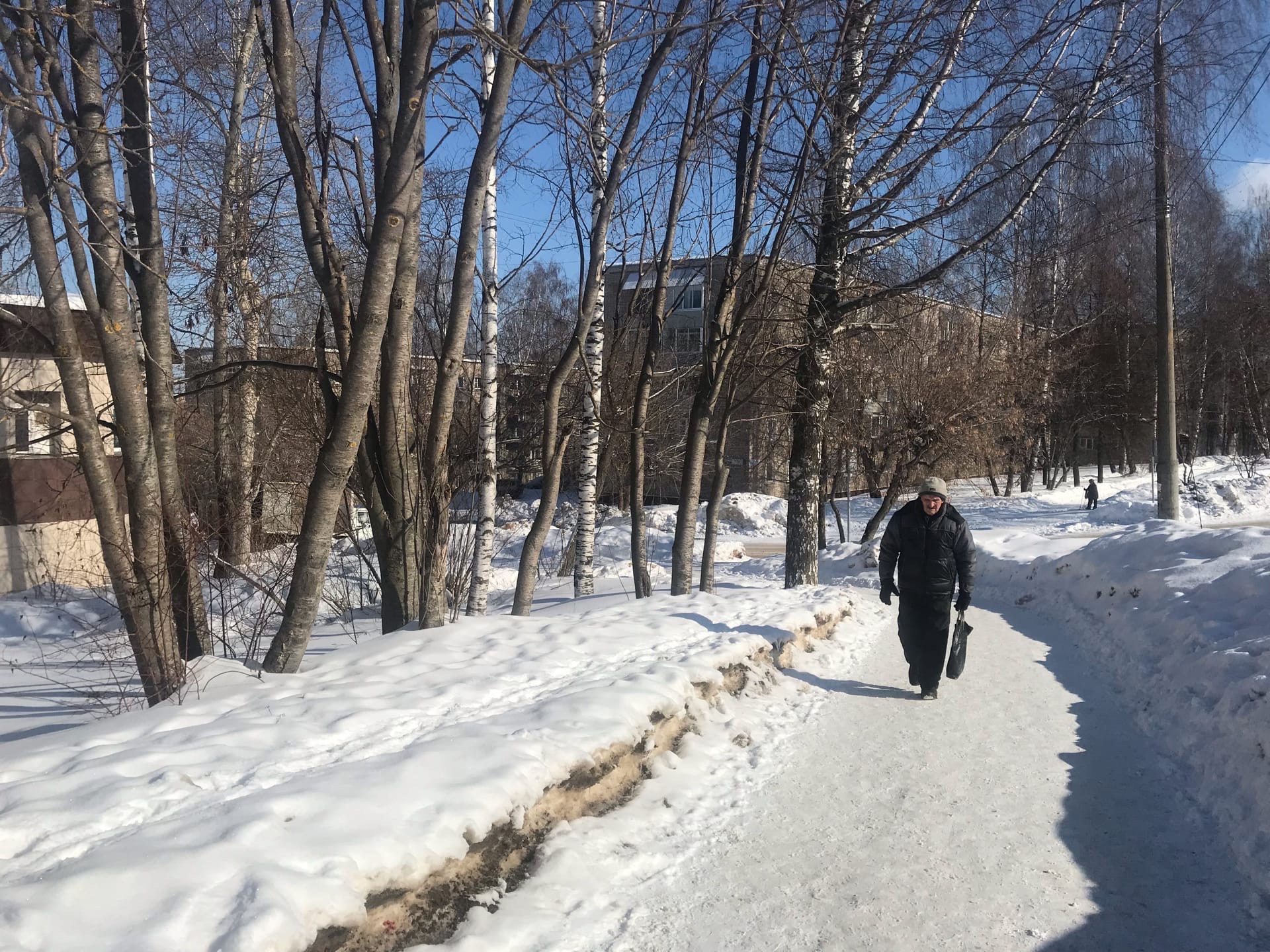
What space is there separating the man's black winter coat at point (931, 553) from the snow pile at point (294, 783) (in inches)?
74.2

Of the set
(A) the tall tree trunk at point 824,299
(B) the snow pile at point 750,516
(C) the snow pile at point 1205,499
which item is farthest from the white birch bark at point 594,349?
(C) the snow pile at point 1205,499

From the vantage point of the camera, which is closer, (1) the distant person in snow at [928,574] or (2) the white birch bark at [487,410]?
(1) the distant person in snow at [928,574]

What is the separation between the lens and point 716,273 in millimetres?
15414

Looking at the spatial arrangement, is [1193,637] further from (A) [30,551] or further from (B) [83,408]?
(A) [30,551]

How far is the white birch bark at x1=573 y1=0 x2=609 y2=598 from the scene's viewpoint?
962 centimetres

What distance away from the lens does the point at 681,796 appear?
4973 millimetres

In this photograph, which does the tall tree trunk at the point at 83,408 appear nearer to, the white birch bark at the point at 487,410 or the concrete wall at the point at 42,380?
the white birch bark at the point at 487,410

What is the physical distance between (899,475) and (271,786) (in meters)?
18.8

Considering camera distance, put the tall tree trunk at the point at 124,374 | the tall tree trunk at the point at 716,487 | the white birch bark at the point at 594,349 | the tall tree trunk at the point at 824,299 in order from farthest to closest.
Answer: the tall tree trunk at the point at 716,487, the tall tree trunk at the point at 824,299, the white birch bark at the point at 594,349, the tall tree trunk at the point at 124,374

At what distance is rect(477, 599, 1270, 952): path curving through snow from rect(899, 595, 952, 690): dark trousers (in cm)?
57

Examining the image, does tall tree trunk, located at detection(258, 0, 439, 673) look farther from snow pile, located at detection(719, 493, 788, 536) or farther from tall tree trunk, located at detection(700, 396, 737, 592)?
snow pile, located at detection(719, 493, 788, 536)

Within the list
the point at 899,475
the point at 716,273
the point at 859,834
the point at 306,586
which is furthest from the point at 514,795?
the point at 899,475

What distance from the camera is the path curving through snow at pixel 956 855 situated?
3576 mm

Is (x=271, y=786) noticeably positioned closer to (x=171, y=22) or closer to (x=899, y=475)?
(x=171, y=22)
